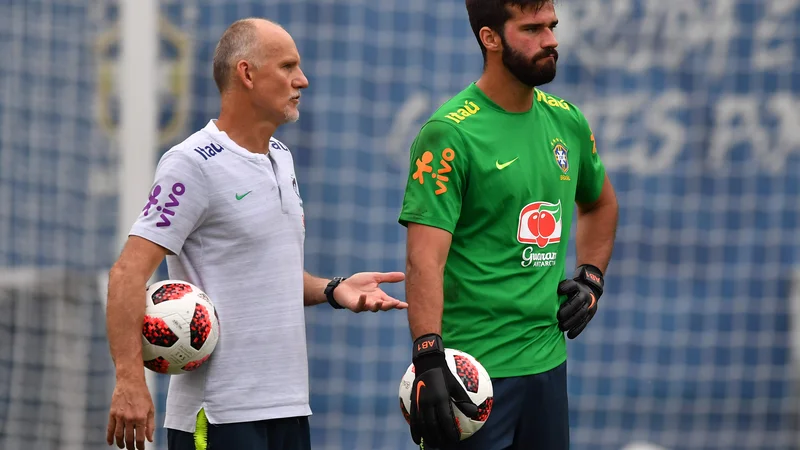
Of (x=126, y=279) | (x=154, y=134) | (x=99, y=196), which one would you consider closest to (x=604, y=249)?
(x=126, y=279)

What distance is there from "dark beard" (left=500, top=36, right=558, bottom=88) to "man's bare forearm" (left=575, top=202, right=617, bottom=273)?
708 mm

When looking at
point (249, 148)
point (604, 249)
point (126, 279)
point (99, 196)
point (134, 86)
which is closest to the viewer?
point (126, 279)

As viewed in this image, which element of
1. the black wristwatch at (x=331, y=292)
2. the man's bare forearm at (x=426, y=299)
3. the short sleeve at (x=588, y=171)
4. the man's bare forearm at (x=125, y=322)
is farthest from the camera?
the short sleeve at (x=588, y=171)

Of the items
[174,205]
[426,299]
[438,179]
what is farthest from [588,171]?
[174,205]

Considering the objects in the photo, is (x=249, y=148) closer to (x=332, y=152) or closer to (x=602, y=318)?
(x=332, y=152)

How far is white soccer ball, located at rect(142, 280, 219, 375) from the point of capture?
347 centimetres

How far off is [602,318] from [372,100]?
1.98 m

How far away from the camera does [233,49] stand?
3738 millimetres

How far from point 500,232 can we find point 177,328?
3.23ft

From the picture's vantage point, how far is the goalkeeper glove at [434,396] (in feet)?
11.7

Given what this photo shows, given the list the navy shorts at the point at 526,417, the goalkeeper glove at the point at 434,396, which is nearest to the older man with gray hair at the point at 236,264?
the goalkeeper glove at the point at 434,396

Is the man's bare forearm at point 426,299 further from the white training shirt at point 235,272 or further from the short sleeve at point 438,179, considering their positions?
the white training shirt at point 235,272

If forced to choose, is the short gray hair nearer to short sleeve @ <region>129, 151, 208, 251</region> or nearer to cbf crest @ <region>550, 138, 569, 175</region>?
short sleeve @ <region>129, 151, 208, 251</region>

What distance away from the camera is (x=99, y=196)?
720 centimetres
